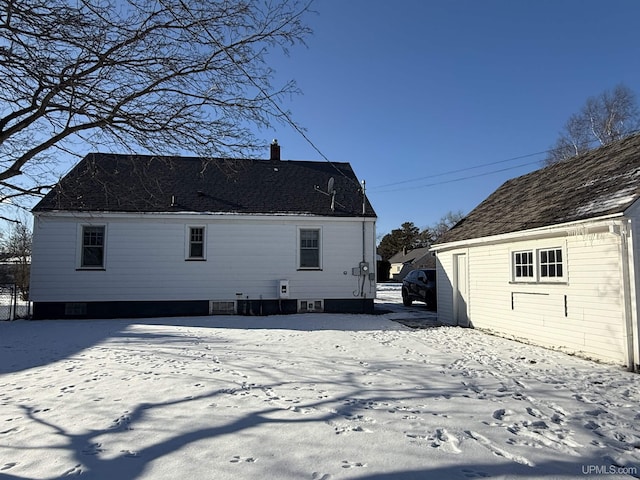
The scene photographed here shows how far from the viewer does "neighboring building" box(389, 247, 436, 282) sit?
4478 centimetres

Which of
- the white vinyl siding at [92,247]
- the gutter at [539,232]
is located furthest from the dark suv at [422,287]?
the white vinyl siding at [92,247]

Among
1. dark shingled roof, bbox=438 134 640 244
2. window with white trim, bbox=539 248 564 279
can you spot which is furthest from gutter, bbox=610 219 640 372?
window with white trim, bbox=539 248 564 279

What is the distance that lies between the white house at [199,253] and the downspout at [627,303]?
8.77m

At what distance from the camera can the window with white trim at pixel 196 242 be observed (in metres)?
14.2

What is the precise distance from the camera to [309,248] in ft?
48.7

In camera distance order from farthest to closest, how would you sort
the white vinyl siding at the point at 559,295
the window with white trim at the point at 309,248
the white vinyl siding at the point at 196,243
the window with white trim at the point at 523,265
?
the window with white trim at the point at 309,248 → the white vinyl siding at the point at 196,243 → the window with white trim at the point at 523,265 → the white vinyl siding at the point at 559,295

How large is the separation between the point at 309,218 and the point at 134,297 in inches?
271

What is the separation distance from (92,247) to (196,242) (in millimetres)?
3614

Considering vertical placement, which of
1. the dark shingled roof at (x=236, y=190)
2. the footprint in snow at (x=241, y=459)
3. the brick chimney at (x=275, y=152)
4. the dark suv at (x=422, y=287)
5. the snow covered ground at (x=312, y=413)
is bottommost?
A: the snow covered ground at (x=312, y=413)

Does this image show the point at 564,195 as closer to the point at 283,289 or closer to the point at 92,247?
the point at 283,289

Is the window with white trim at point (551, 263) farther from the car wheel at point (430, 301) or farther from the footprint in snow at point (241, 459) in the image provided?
the car wheel at point (430, 301)

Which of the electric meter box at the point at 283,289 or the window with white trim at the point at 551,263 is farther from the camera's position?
the electric meter box at the point at 283,289

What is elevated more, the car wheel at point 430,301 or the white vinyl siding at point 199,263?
the white vinyl siding at point 199,263

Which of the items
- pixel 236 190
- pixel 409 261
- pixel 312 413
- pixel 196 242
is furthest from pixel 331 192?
pixel 409 261
